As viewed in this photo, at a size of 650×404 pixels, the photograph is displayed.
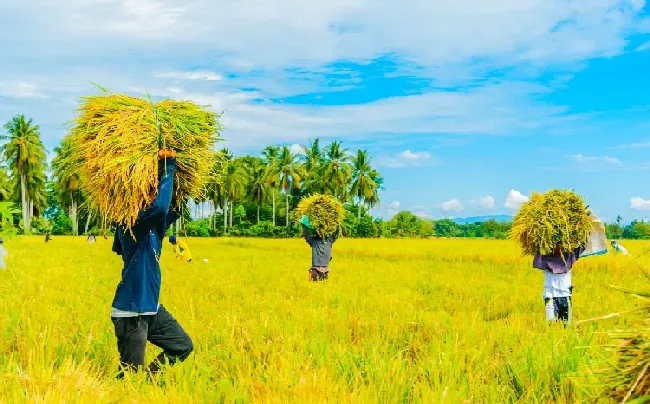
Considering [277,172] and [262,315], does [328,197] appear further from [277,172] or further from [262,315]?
[277,172]

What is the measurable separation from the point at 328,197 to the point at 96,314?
19.1 ft

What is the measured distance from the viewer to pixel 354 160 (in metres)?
66.8

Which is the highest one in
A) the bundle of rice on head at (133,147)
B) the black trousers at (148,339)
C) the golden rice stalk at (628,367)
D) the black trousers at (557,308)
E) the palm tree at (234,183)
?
the palm tree at (234,183)

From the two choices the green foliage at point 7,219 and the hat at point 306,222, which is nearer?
the green foliage at point 7,219

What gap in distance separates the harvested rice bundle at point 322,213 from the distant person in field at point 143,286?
7.01 meters

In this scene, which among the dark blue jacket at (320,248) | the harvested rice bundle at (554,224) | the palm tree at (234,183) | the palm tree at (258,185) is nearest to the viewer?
the harvested rice bundle at (554,224)

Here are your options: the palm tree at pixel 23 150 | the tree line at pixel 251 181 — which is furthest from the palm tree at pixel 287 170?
the palm tree at pixel 23 150

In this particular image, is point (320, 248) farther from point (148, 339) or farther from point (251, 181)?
point (251, 181)

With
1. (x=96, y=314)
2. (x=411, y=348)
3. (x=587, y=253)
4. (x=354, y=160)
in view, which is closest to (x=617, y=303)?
(x=587, y=253)

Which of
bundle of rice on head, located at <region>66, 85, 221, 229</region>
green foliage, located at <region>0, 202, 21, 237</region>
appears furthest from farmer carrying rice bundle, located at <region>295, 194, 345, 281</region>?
green foliage, located at <region>0, 202, 21, 237</region>

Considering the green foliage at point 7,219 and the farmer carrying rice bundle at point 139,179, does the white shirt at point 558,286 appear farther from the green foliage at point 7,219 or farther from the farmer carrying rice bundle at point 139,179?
the green foliage at point 7,219

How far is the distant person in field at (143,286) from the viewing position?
4223 mm

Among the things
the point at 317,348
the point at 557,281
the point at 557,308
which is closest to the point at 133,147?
the point at 317,348

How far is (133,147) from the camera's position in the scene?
4.29 meters
